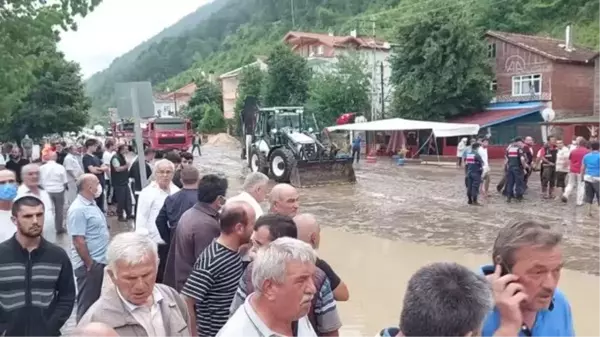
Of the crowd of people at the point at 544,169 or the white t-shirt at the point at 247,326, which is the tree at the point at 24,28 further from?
the white t-shirt at the point at 247,326

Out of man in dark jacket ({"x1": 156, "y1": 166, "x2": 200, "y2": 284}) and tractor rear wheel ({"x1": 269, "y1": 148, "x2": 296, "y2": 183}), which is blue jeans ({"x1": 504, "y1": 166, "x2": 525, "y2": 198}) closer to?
tractor rear wheel ({"x1": 269, "y1": 148, "x2": 296, "y2": 183})

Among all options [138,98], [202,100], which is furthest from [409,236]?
[202,100]

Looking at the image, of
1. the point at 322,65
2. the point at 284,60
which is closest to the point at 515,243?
the point at 284,60

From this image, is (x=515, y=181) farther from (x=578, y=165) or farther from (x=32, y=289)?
(x=32, y=289)

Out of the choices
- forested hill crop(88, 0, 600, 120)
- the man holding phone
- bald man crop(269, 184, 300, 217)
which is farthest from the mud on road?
forested hill crop(88, 0, 600, 120)

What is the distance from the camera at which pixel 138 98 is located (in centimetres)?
657

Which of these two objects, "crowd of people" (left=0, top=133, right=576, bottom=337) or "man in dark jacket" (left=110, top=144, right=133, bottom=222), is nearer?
"crowd of people" (left=0, top=133, right=576, bottom=337)

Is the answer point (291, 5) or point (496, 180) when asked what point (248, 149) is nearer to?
point (496, 180)

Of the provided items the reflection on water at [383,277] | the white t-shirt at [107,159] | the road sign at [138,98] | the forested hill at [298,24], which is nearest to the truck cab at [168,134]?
the forested hill at [298,24]

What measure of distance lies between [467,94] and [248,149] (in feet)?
53.6

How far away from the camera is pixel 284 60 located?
43031 mm

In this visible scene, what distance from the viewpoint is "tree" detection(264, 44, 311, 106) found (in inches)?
1702

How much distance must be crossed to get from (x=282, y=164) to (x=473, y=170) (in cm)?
698

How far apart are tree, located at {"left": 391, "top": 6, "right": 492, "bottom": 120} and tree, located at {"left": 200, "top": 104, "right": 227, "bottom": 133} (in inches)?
1233
